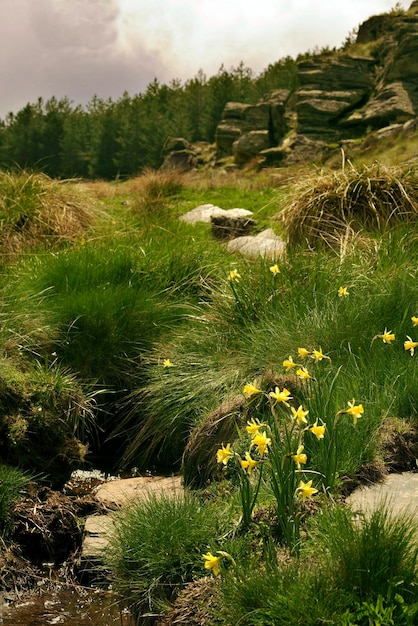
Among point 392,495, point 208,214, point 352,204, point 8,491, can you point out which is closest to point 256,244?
point 352,204

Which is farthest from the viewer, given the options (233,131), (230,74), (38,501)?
(230,74)

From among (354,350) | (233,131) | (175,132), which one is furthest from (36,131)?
(354,350)

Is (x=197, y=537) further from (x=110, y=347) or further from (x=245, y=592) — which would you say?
(x=110, y=347)

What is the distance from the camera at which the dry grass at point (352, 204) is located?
25.2 feet

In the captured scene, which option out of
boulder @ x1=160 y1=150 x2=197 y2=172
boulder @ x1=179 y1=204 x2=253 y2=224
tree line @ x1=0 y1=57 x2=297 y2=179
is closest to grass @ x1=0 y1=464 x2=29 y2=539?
boulder @ x1=179 y1=204 x2=253 y2=224

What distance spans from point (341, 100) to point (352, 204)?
1859 cm

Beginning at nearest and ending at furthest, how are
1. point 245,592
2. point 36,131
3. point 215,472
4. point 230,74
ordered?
point 245,592 < point 215,472 < point 230,74 < point 36,131

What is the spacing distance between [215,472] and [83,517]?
862mm

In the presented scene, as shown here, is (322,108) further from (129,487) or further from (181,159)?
(129,487)

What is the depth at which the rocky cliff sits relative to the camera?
23391mm

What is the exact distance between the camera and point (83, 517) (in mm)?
4586

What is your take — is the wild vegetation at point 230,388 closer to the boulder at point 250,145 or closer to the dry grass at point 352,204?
the dry grass at point 352,204

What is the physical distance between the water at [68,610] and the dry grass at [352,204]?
4.42 meters

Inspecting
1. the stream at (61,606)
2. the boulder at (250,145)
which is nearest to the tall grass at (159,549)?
the stream at (61,606)
